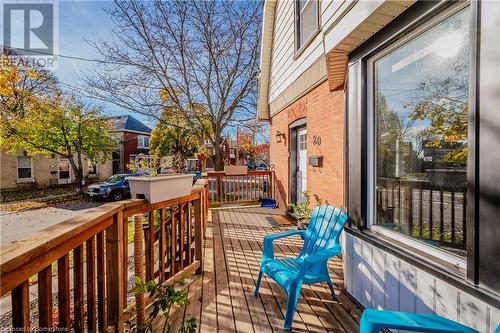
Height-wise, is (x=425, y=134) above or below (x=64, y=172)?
above

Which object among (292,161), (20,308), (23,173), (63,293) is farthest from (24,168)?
(20,308)

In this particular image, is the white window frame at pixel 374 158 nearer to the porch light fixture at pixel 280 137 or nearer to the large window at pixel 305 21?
the large window at pixel 305 21

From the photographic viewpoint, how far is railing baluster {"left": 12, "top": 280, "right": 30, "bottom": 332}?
981mm

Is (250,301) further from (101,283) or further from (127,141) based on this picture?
(127,141)

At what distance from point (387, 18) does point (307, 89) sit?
2.70 meters

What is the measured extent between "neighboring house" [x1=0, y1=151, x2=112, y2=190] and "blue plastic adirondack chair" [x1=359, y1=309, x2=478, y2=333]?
Result: 19.7 meters

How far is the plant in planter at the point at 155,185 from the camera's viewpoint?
87.5 inches

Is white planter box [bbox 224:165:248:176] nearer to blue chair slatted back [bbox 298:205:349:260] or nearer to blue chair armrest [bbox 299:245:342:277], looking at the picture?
blue chair slatted back [bbox 298:205:349:260]

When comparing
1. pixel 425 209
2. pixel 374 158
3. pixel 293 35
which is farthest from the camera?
pixel 293 35

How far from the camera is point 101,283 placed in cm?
178

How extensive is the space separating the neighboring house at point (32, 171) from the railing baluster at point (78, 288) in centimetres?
1854

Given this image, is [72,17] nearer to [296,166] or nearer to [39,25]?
[39,25]

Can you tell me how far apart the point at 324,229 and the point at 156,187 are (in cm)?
169

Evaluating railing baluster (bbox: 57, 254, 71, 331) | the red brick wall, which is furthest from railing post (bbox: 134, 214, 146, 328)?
the red brick wall
